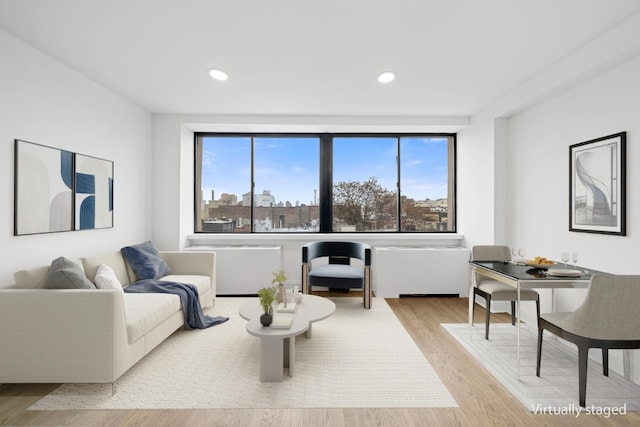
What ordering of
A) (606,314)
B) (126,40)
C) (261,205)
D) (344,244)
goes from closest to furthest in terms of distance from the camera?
1. (606,314)
2. (126,40)
3. (344,244)
4. (261,205)

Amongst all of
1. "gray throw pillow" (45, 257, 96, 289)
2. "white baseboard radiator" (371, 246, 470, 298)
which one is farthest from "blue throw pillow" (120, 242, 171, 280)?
"white baseboard radiator" (371, 246, 470, 298)

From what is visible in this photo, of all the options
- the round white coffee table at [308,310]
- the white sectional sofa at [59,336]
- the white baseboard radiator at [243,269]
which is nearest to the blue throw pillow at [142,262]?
the white baseboard radiator at [243,269]

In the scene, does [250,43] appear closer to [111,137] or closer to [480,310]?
[111,137]

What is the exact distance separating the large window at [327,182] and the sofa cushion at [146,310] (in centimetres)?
232

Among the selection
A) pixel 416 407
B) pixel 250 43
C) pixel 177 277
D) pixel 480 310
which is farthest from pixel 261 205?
pixel 416 407

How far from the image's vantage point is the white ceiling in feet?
7.55

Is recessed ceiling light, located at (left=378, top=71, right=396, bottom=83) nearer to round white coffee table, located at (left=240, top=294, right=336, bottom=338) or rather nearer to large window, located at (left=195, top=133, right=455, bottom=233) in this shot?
large window, located at (left=195, top=133, right=455, bottom=233)

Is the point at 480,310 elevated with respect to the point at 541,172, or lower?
lower

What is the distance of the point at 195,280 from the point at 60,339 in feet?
5.25

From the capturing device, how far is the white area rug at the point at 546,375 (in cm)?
224

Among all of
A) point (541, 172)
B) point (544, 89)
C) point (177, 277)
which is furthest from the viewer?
point (177, 277)

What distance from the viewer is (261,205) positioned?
5.42m

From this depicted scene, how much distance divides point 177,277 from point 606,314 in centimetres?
387

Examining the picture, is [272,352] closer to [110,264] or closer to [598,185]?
[110,264]
